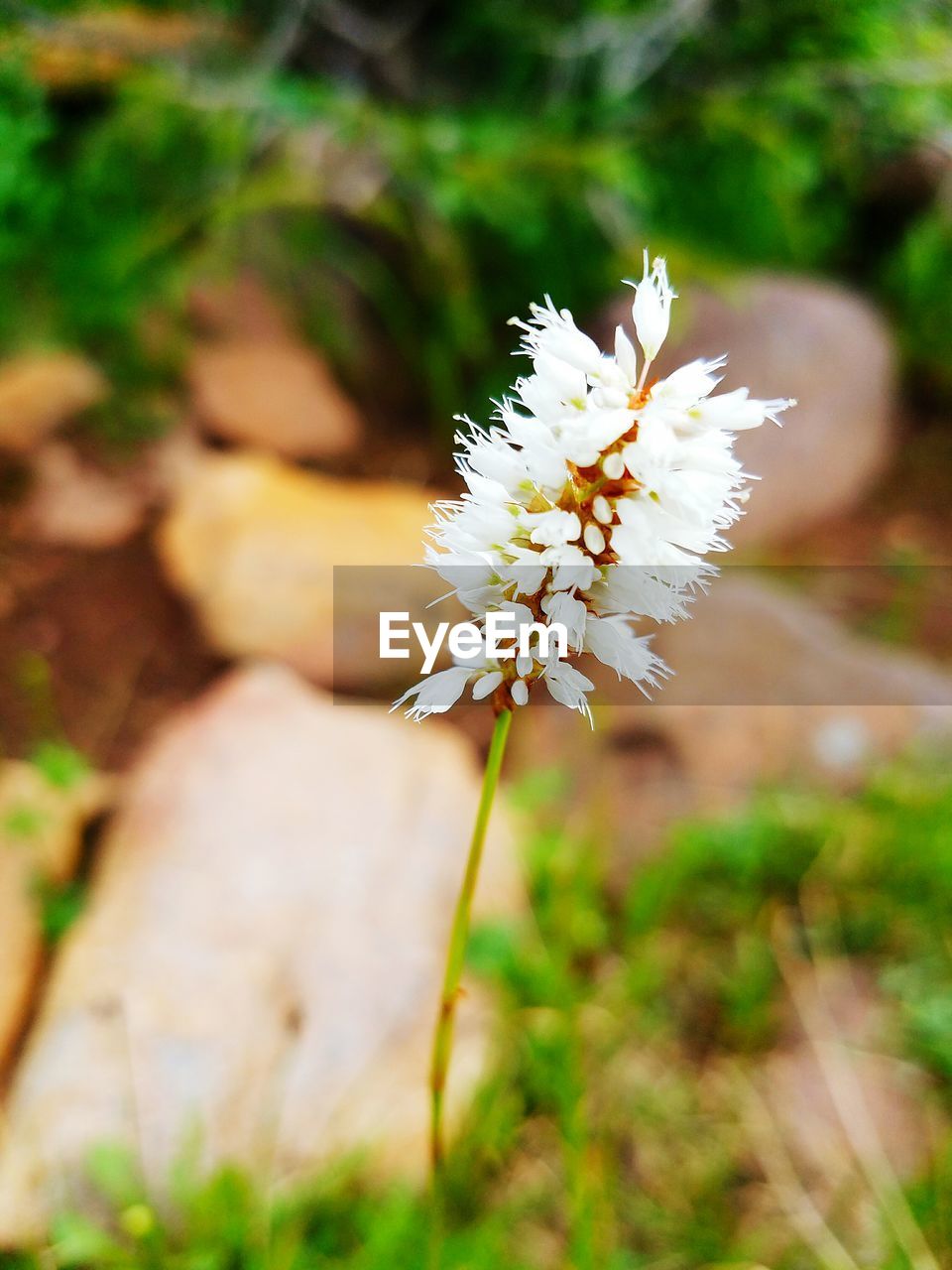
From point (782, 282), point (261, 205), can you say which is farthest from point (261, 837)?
point (782, 282)

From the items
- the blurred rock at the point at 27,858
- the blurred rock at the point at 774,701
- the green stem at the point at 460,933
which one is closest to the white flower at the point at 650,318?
the green stem at the point at 460,933

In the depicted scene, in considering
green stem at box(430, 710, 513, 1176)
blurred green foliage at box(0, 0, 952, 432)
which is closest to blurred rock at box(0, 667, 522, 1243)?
green stem at box(430, 710, 513, 1176)

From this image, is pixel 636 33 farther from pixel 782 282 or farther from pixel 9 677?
pixel 9 677

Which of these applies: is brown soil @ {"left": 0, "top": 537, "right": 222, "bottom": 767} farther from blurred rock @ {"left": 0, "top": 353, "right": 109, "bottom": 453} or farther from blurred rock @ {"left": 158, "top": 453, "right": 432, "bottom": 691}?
blurred rock @ {"left": 0, "top": 353, "right": 109, "bottom": 453}

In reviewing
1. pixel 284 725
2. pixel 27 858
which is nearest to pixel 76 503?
pixel 284 725

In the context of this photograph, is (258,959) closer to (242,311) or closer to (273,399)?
(273,399)
